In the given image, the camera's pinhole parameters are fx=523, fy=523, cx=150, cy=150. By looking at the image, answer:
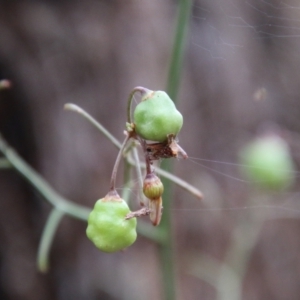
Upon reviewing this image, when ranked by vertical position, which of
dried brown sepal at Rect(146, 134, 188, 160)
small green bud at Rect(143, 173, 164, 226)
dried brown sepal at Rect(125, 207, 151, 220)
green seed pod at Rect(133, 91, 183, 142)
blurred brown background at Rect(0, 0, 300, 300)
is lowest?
blurred brown background at Rect(0, 0, 300, 300)

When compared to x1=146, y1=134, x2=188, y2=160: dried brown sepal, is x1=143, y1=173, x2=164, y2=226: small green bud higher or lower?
lower

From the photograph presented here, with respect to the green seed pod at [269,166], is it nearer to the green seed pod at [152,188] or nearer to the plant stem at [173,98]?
the plant stem at [173,98]

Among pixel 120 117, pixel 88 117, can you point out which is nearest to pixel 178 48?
pixel 88 117

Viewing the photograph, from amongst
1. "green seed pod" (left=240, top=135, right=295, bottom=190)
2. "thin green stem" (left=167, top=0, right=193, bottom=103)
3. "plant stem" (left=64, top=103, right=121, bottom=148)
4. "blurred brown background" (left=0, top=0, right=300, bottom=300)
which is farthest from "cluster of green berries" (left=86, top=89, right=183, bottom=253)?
"blurred brown background" (left=0, top=0, right=300, bottom=300)

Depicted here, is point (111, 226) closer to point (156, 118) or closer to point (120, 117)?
point (156, 118)

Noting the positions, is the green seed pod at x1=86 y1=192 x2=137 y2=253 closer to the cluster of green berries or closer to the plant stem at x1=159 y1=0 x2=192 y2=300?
the cluster of green berries

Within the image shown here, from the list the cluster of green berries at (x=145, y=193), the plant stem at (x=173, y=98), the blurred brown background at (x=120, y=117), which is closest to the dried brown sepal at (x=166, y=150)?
the cluster of green berries at (x=145, y=193)

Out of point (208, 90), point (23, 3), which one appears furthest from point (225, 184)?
point (23, 3)
